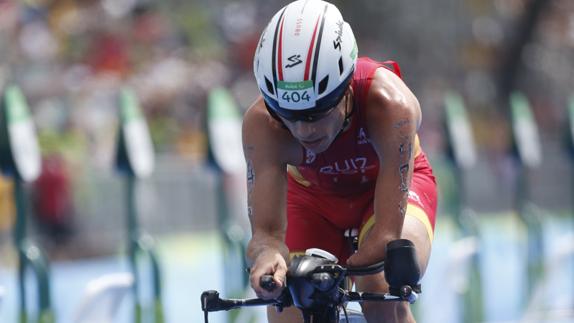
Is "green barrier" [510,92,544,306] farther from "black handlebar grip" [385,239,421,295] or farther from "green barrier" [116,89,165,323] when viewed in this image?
"black handlebar grip" [385,239,421,295]

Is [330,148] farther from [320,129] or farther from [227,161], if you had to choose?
[227,161]

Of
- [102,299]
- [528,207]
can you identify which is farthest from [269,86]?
[528,207]

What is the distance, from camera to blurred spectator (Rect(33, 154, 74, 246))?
1157 cm

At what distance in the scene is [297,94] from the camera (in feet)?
12.5

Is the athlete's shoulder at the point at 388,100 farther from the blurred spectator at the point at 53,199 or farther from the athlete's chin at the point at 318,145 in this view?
the blurred spectator at the point at 53,199

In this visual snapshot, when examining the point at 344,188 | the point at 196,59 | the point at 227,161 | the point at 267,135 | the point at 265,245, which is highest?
the point at 196,59

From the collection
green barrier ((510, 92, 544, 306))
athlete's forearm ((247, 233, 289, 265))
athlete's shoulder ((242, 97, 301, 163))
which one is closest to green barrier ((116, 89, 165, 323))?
athlete's shoulder ((242, 97, 301, 163))

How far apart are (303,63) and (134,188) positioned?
11.4ft

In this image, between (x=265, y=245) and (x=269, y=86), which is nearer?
(x=269, y=86)

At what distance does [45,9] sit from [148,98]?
182 cm

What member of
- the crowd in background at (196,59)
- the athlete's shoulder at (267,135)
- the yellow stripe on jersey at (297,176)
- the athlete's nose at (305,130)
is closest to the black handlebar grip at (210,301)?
the athlete's nose at (305,130)

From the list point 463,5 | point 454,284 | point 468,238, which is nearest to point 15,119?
point 454,284

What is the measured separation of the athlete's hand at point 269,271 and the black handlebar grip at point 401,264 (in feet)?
1.18

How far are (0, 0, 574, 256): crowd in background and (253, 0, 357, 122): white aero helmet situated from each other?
6318 millimetres
